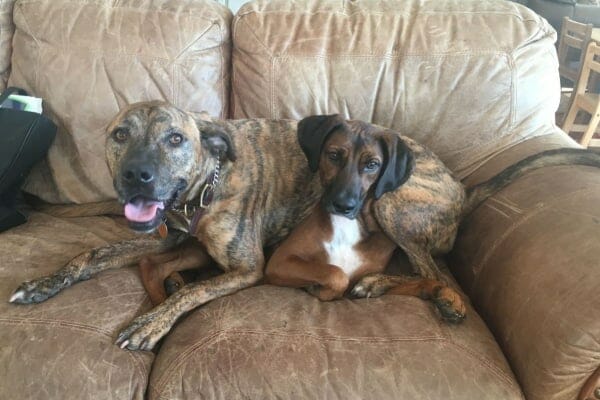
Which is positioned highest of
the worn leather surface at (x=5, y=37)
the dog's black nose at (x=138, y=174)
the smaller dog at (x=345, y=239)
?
the worn leather surface at (x=5, y=37)

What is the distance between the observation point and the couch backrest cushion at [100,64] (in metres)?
2.32

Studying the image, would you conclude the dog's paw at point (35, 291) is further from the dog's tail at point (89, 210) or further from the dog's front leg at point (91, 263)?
the dog's tail at point (89, 210)

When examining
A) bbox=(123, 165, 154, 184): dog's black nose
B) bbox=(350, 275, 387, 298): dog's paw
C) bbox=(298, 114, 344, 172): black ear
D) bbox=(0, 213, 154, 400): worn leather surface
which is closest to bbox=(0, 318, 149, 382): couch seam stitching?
bbox=(0, 213, 154, 400): worn leather surface

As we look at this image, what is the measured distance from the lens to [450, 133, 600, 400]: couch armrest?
1360mm

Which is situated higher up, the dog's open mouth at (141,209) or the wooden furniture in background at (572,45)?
the dog's open mouth at (141,209)

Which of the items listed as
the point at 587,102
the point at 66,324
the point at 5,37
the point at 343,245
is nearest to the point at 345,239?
the point at 343,245

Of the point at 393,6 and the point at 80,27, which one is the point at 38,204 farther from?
the point at 393,6

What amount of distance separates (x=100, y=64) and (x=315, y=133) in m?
1.14

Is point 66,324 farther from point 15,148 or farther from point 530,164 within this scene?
point 530,164

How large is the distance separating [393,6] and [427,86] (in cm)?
49

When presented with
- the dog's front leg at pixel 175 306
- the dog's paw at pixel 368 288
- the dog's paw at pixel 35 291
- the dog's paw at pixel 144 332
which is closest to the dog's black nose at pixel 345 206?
the dog's paw at pixel 368 288

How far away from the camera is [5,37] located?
8.05 ft

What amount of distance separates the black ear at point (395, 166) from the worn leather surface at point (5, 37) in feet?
6.53

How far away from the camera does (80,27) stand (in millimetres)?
2346
